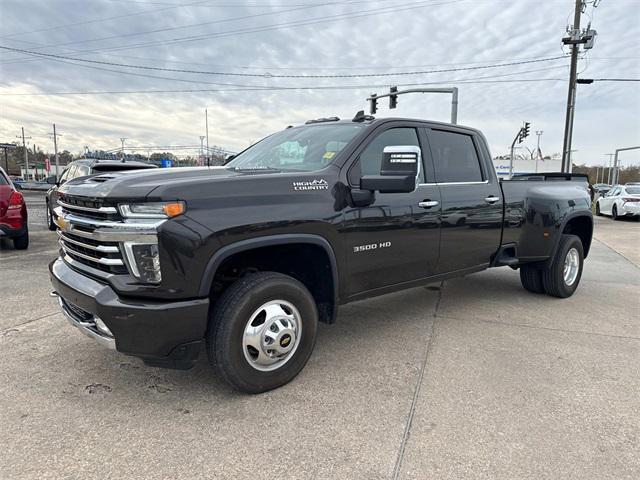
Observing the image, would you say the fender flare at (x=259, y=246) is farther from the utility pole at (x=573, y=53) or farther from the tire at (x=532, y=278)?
the utility pole at (x=573, y=53)

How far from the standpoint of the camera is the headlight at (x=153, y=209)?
8.18 ft

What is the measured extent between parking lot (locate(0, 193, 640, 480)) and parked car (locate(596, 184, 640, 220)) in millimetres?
16731

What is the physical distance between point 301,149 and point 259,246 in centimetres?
127

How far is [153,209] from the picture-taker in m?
2.50

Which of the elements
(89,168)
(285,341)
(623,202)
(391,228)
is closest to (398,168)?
(391,228)

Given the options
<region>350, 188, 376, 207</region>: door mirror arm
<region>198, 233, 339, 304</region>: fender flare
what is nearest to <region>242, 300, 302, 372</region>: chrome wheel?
<region>198, 233, 339, 304</region>: fender flare

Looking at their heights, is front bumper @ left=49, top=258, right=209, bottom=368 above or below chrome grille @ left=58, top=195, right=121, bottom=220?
below

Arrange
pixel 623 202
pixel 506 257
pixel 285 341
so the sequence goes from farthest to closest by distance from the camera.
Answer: pixel 623 202, pixel 506 257, pixel 285 341

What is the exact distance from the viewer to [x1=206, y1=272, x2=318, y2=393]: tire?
272cm

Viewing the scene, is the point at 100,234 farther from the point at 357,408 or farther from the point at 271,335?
the point at 357,408

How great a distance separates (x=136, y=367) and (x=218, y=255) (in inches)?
53.9

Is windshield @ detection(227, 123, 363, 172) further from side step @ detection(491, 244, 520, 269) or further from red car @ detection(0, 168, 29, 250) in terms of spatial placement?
red car @ detection(0, 168, 29, 250)

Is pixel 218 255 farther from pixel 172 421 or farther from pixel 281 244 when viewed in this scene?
pixel 172 421

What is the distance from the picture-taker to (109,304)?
2.50m
